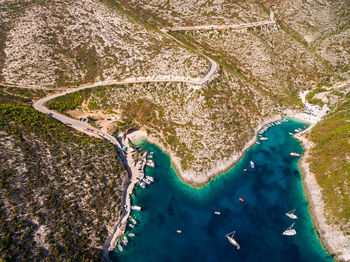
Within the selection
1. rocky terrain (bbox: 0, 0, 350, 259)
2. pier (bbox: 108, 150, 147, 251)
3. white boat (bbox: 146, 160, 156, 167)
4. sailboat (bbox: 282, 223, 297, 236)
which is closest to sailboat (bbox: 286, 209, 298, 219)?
sailboat (bbox: 282, 223, 297, 236)

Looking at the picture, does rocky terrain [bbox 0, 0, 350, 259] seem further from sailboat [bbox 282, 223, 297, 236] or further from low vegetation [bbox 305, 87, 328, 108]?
sailboat [bbox 282, 223, 297, 236]

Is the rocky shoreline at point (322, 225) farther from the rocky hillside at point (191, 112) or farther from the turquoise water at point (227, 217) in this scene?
the rocky hillside at point (191, 112)

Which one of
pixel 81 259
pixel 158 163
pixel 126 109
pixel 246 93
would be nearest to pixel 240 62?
pixel 246 93

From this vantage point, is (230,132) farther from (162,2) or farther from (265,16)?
(162,2)

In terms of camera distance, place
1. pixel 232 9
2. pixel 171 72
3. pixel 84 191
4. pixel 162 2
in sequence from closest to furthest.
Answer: pixel 84 191, pixel 171 72, pixel 232 9, pixel 162 2

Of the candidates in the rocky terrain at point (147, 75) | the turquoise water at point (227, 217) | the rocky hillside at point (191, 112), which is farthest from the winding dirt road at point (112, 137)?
the rocky hillside at point (191, 112)

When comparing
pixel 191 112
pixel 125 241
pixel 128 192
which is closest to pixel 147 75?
pixel 191 112
